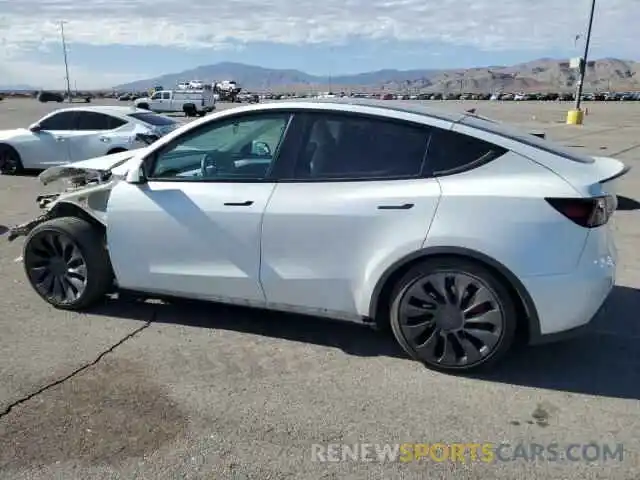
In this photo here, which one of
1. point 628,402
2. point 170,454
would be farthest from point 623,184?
point 170,454

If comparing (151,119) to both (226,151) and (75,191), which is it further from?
(226,151)

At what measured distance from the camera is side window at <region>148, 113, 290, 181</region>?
404cm

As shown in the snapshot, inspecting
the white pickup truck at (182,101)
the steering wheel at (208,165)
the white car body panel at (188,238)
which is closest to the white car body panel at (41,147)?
the white car body panel at (188,238)

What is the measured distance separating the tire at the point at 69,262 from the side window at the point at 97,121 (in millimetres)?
7571

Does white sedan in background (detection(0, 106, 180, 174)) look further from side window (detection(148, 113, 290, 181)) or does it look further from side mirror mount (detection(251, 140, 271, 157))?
side mirror mount (detection(251, 140, 271, 157))

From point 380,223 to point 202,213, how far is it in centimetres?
125

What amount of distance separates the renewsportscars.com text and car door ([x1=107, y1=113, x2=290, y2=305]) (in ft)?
4.68

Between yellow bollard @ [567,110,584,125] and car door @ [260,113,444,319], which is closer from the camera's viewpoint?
car door @ [260,113,444,319]

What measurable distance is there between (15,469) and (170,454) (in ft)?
2.37

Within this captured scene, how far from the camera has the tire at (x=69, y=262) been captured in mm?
4609

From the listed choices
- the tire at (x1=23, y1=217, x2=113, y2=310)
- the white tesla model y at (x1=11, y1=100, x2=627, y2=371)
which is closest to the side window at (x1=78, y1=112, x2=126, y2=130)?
the tire at (x1=23, y1=217, x2=113, y2=310)

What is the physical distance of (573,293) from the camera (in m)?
3.42

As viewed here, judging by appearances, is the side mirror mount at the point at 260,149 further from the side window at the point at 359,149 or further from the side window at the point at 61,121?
the side window at the point at 61,121

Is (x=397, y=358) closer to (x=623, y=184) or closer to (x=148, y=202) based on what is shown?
(x=148, y=202)
